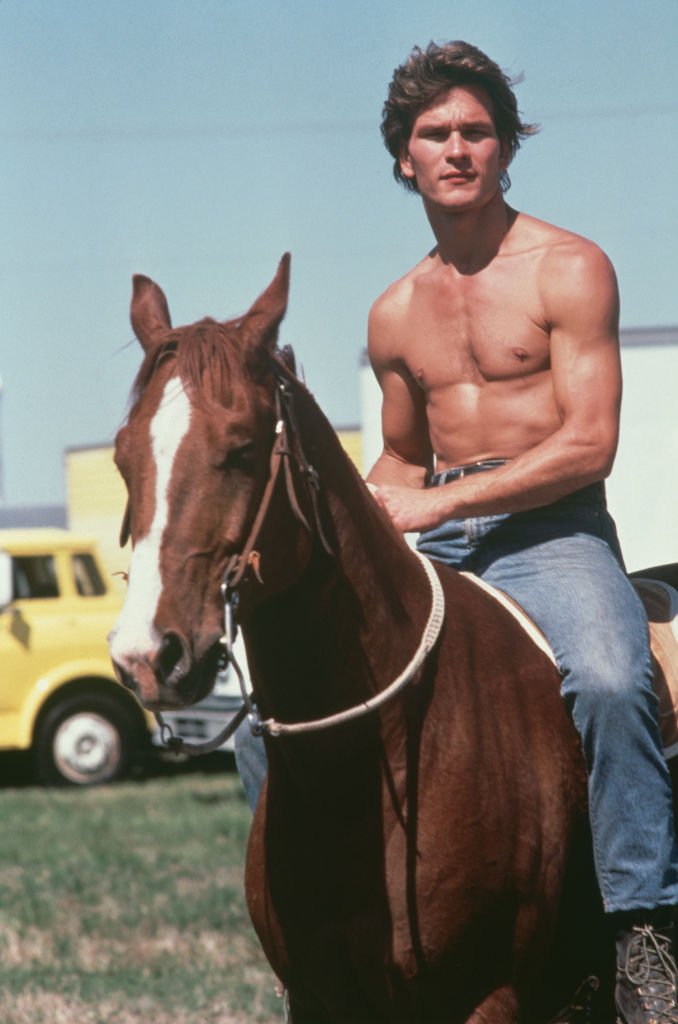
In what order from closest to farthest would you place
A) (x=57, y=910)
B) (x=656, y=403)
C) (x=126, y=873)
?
(x=57, y=910) → (x=126, y=873) → (x=656, y=403)

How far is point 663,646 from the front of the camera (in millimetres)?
4223

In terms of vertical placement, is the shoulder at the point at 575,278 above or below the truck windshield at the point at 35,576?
above

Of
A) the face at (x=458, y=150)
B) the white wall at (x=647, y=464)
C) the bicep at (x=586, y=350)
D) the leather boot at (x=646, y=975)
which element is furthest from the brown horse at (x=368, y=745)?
the white wall at (x=647, y=464)

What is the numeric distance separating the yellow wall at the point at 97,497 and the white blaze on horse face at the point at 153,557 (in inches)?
669

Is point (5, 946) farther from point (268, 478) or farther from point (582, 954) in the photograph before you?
point (268, 478)

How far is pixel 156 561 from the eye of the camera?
3125mm

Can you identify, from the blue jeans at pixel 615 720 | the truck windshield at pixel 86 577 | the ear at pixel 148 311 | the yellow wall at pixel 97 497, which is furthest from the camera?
the yellow wall at pixel 97 497

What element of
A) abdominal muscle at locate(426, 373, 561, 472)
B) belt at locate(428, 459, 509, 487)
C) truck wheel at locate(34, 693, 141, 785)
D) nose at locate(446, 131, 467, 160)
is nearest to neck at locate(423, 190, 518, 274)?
nose at locate(446, 131, 467, 160)

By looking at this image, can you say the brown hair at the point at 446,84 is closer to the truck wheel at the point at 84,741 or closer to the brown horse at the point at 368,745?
the brown horse at the point at 368,745

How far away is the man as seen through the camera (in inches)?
154

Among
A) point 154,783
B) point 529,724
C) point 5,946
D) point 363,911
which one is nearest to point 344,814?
point 363,911

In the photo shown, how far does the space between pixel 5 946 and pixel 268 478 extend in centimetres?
593

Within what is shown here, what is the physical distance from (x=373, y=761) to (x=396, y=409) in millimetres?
1342

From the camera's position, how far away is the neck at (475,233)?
4.41 metres
